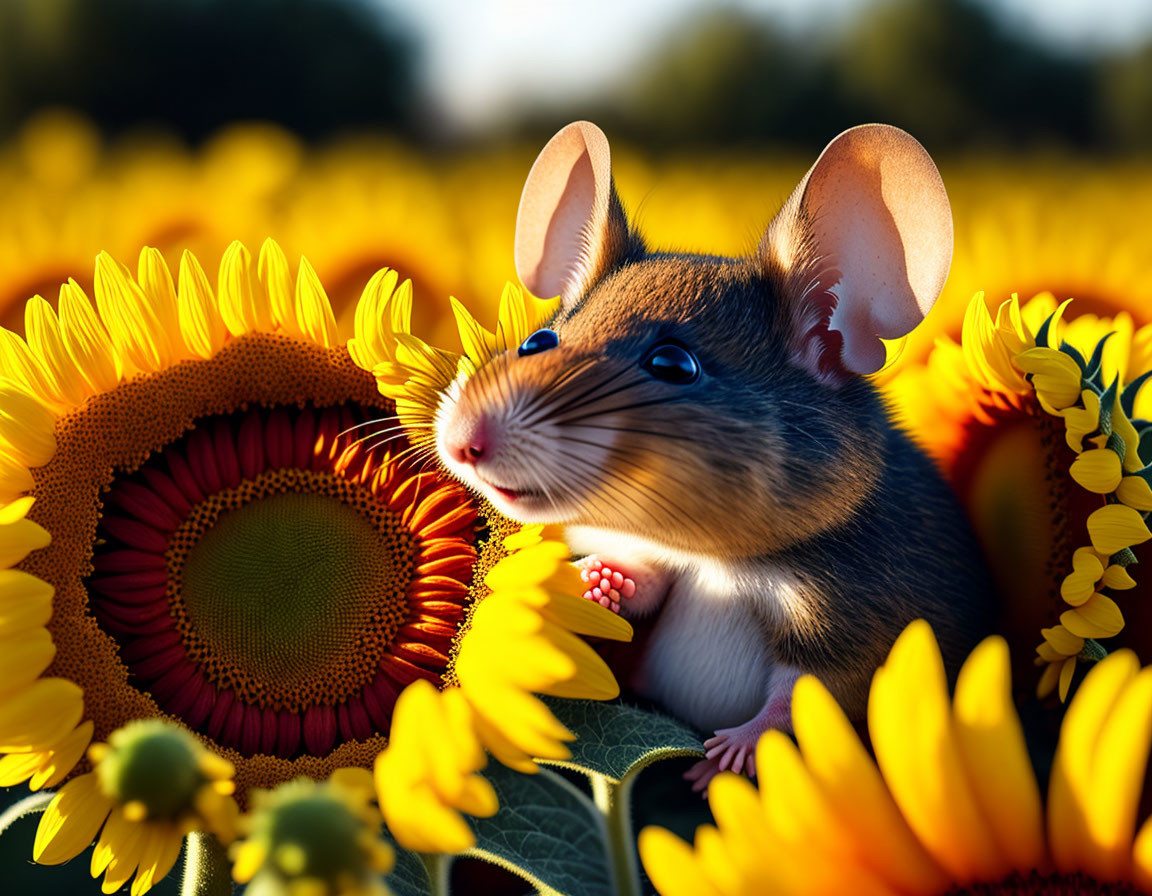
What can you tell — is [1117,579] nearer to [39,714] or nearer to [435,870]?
[435,870]

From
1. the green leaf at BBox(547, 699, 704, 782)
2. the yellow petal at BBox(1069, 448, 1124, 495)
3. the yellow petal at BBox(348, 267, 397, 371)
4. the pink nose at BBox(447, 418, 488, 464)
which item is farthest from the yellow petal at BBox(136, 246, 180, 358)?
the yellow petal at BBox(1069, 448, 1124, 495)

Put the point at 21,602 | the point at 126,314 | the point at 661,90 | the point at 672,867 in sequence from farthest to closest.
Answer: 1. the point at 661,90
2. the point at 126,314
3. the point at 21,602
4. the point at 672,867

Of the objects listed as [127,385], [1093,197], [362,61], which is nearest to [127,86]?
[362,61]

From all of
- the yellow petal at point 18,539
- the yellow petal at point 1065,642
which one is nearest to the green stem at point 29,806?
the yellow petal at point 18,539

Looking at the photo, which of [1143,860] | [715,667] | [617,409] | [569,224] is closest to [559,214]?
[569,224]

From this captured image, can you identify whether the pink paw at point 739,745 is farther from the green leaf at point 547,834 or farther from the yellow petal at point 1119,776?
the yellow petal at point 1119,776

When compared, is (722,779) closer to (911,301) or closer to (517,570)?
(517,570)

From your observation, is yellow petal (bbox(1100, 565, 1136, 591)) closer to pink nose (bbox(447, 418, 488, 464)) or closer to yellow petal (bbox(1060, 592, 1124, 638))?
yellow petal (bbox(1060, 592, 1124, 638))
